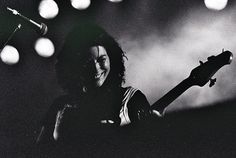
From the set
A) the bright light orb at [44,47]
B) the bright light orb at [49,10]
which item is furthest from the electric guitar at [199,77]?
the bright light orb at [49,10]

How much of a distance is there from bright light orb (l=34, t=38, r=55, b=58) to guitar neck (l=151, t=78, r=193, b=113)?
1.89ft

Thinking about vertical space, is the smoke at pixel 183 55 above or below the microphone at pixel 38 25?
below

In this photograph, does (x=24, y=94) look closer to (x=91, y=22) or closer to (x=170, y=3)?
(x=91, y=22)

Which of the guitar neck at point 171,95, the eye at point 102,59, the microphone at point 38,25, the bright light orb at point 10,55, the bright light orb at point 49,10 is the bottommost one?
the guitar neck at point 171,95

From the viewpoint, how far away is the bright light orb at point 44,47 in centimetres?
191

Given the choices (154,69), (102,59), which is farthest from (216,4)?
(102,59)

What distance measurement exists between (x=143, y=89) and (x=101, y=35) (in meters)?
0.34

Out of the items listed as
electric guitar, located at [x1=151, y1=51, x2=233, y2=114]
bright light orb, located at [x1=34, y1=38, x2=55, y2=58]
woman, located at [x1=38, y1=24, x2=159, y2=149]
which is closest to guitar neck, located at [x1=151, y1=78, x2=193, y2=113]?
electric guitar, located at [x1=151, y1=51, x2=233, y2=114]

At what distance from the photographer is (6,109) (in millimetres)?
1915

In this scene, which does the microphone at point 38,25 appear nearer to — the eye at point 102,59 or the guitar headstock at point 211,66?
the eye at point 102,59

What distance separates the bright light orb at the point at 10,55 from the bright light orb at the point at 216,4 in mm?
973

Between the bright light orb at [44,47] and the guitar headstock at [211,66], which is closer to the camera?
the guitar headstock at [211,66]

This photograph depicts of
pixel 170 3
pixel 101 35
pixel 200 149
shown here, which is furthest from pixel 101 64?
pixel 200 149

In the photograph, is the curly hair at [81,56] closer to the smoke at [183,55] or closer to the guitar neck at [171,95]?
the smoke at [183,55]
